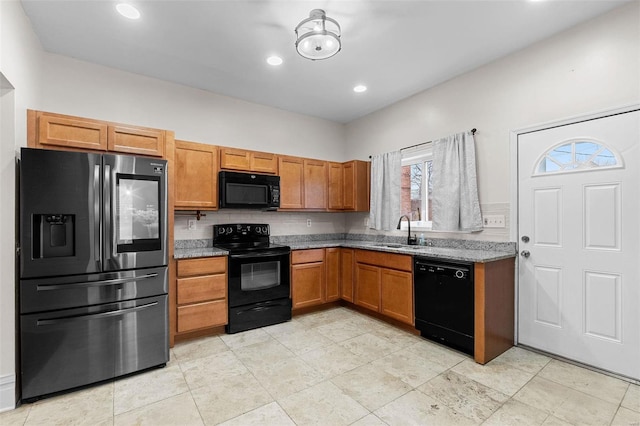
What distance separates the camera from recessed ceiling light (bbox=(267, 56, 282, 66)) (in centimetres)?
302

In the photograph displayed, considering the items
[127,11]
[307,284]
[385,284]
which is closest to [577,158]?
[385,284]

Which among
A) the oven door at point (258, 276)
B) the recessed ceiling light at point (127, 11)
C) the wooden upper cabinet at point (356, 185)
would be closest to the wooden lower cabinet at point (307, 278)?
the oven door at point (258, 276)

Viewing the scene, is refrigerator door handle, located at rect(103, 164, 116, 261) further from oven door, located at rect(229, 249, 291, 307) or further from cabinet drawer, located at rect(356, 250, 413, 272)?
cabinet drawer, located at rect(356, 250, 413, 272)

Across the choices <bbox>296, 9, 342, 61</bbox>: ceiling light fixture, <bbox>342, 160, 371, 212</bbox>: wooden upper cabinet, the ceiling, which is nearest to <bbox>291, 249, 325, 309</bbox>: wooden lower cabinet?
<bbox>342, 160, 371, 212</bbox>: wooden upper cabinet

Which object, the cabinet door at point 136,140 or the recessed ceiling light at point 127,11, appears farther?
the cabinet door at point 136,140

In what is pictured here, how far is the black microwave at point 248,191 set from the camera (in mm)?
3521

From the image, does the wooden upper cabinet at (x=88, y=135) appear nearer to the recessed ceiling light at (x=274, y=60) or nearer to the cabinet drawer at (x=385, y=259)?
the recessed ceiling light at (x=274, y=60)

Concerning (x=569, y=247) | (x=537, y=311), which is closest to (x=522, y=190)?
(x=569, y=247)

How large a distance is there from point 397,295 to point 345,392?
144 centimetres

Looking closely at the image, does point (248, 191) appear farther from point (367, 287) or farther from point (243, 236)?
point (367, 287)

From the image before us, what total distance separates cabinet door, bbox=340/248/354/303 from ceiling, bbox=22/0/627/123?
220 centimetres

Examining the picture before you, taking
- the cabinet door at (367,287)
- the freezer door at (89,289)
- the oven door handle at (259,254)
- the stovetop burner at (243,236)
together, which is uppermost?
the stovetop burner at (243,236)

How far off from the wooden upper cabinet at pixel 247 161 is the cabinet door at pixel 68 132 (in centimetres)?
120

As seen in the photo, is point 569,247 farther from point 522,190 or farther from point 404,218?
point 404,218
